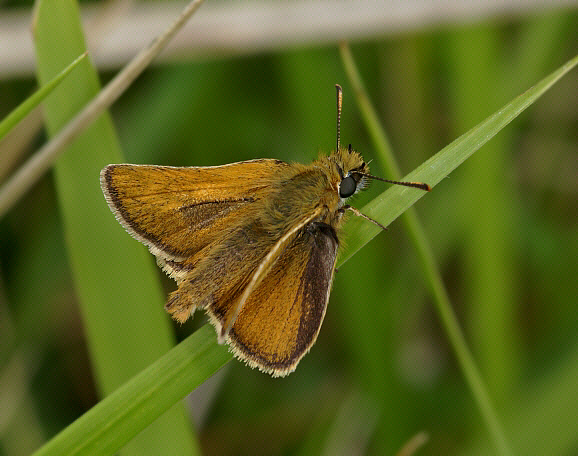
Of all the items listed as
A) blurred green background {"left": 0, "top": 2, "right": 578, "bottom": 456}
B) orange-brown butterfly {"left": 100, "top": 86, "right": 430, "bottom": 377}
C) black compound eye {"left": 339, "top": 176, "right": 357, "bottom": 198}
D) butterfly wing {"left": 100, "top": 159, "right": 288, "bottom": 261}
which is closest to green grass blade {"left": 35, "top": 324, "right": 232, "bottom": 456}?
orange-brown butterfly {"left": 100, "top": 86, "right": 430, "bottom": 377}

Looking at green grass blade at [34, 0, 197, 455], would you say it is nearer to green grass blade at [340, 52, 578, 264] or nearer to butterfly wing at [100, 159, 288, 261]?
butterfly wing at [100, 159, 288, 261]

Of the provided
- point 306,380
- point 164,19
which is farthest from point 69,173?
point 306,380

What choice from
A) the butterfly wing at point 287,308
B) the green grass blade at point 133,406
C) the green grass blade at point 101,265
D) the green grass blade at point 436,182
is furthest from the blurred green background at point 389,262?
the green grass blade at point 133,406

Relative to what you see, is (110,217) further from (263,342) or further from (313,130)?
(313,130)

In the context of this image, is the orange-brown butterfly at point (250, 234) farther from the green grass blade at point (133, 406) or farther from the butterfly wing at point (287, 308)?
the green grass blade at point (133, 406)

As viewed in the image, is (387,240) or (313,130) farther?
(387,240)
